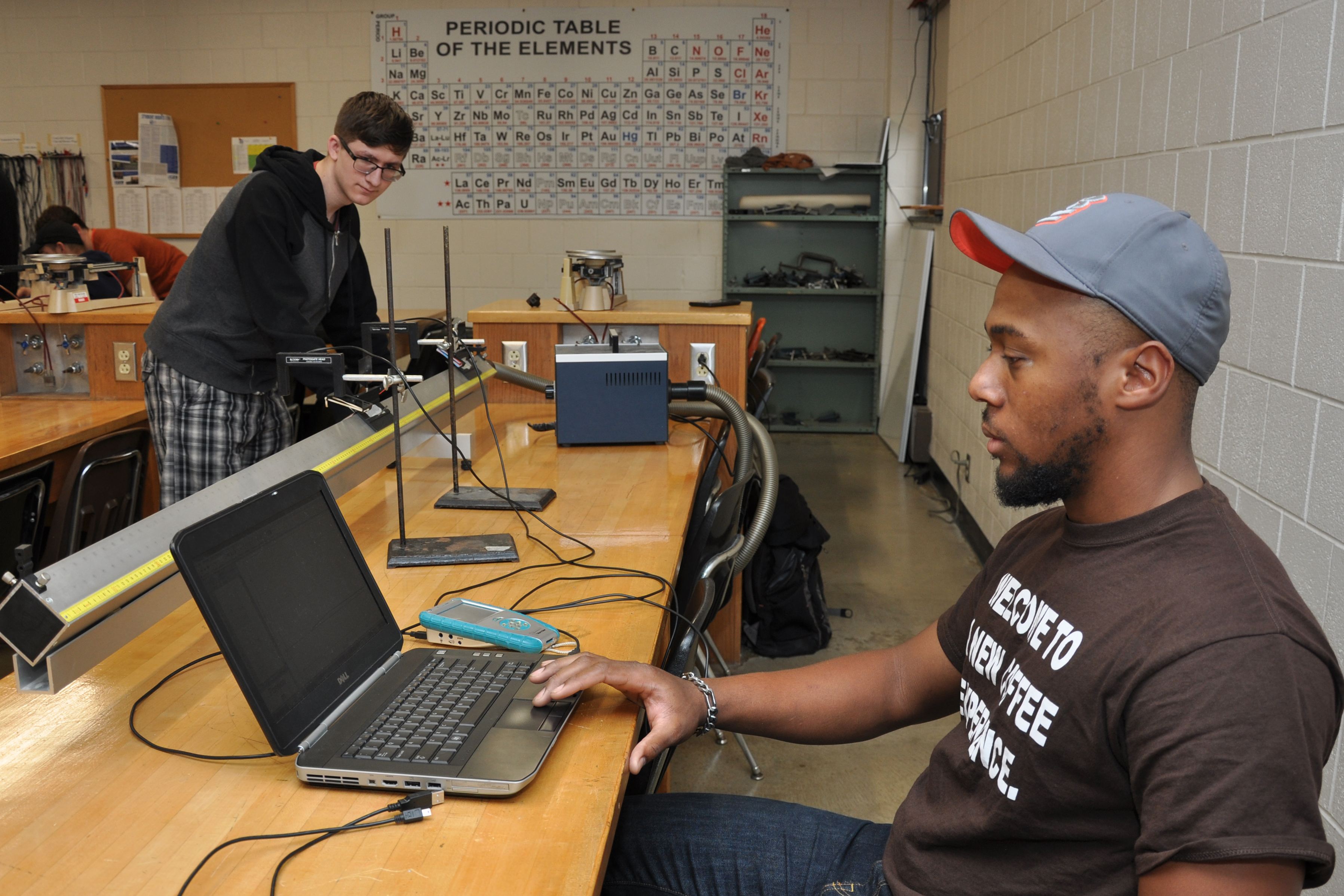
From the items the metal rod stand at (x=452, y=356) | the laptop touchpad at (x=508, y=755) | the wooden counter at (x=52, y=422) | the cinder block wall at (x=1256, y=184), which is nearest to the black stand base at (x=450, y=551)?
the metal rod stand at (x=452, y=356)

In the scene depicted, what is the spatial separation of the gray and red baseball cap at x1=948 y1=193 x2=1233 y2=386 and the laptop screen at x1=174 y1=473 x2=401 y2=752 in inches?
31.9

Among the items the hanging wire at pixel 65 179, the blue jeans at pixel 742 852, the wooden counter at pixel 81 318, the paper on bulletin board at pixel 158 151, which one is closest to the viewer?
the blue jeans at pixel 742 852

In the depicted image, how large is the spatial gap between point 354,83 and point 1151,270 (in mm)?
6642

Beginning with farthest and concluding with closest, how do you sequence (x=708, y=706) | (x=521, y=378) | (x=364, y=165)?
1. (x=521, y=378)
2. (x=364, y=165)
3. (x=708, y=706)

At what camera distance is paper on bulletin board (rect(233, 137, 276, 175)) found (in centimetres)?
669

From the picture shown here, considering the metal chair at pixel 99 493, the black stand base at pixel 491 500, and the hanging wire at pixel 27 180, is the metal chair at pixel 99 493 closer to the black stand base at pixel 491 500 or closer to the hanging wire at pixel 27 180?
the black stand base at pixel 491 500

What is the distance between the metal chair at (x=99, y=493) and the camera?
9.07 ft

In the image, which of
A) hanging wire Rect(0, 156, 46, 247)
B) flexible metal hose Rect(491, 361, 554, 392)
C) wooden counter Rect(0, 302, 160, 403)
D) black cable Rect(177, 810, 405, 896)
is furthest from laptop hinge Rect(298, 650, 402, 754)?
hanging wire Rect(0, 156, 46, 247)

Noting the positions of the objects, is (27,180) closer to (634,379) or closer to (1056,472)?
(634,379)

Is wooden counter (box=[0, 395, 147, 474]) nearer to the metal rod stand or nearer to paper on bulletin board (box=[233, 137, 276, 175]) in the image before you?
the metal rod stand

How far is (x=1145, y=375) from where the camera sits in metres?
0.91

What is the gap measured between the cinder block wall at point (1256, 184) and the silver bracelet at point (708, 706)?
1.00 metres

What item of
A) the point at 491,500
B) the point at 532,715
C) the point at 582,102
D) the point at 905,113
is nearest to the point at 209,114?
the point at 582,102

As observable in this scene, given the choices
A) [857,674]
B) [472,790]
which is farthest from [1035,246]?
[472,790]
